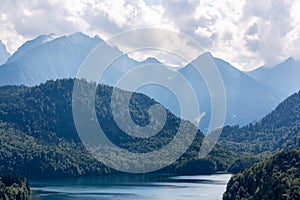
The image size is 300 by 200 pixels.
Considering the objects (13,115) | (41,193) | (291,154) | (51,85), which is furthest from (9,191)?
(51,85)

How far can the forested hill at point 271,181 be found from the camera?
6025 centimetres

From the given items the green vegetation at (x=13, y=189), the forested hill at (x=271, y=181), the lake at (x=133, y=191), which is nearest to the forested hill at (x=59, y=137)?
the lake at (x=133, y=191)

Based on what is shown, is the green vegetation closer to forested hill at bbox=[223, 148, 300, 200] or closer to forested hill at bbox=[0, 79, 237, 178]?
forested hill at bbox=[223, 148, 300, 200]

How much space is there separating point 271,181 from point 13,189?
32756mm

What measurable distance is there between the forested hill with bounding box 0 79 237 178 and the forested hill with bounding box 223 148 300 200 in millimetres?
71605

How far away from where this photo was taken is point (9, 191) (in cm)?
7562

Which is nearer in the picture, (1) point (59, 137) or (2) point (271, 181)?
(2) point (271, 181)

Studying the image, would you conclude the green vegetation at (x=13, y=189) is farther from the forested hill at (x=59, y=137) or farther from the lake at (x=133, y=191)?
the forested hill at (x=59, y=137)

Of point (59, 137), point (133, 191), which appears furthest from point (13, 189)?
point (59, 137)

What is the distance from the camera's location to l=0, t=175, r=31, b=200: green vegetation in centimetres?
7431

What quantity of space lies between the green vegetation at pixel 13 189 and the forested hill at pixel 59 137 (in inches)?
2113

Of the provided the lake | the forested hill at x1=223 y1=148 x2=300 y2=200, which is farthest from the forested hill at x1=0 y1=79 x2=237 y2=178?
the forested hill at x1=223 y1=148 x2=300 y2=200

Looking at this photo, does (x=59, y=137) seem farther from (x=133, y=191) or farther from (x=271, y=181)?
(x=271, y=181)

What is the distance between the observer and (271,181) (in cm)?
6475
